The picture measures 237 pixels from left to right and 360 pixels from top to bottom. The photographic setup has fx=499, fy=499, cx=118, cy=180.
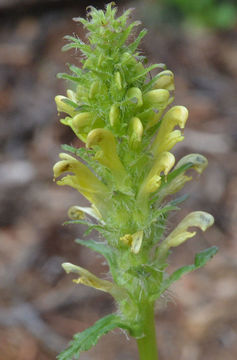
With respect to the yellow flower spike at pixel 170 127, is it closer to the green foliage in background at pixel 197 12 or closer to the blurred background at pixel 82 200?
the blurred background at pixel 82 200

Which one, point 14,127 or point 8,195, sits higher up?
point 14,127

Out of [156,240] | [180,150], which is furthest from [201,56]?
[156,240]

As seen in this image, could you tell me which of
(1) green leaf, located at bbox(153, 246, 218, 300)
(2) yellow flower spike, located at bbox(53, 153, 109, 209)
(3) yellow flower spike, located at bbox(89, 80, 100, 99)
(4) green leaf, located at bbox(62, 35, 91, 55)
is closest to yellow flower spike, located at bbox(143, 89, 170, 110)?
(3) yellow flower spike, located at bbox(89, 80, 100, 99)

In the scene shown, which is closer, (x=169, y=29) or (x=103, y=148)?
(x=103, y=148)

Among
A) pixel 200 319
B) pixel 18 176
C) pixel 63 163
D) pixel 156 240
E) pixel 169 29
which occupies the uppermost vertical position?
pixel 169 29

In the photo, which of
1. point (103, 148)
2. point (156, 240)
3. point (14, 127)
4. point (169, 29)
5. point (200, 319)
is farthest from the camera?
point (169, 29)

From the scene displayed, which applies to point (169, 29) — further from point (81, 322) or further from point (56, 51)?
point (81, 322)

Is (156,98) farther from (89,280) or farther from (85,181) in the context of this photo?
(89,280)

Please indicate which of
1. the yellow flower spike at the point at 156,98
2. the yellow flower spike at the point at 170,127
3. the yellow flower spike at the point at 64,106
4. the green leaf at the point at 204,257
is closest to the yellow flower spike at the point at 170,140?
the yellow flower spike at the point at 170,127
